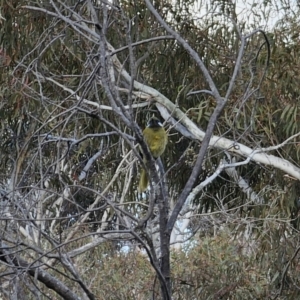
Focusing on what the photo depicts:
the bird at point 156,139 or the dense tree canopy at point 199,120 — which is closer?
the bird at point 156,139

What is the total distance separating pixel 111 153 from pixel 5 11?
126 cm

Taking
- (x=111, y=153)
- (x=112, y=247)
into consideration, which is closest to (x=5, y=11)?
(x=111, y=153)

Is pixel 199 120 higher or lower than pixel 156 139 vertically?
higher

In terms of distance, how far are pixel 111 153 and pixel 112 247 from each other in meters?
1.14

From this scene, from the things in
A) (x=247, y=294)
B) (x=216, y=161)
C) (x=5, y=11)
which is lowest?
(x=247, y=294)

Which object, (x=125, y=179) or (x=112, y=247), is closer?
(x=125, y=179)

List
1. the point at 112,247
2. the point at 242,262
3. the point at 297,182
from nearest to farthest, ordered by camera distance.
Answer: the point at 297,182, the point at 242,262, the point at 112,247

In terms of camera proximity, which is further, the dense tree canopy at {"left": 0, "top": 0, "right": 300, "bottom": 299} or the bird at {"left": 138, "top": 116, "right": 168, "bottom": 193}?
the dense tree canopy at {"left": 0, "top": 0, "right": 300, "bottom": 299}

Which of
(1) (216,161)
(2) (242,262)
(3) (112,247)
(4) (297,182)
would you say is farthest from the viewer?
(3) (112,247)

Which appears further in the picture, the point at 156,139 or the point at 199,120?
the point at 199,120

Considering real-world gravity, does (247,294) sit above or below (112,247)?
below

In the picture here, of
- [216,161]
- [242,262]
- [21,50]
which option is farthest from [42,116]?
[242,262]

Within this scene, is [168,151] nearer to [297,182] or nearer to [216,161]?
[216,161]

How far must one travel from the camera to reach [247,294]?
446cm
